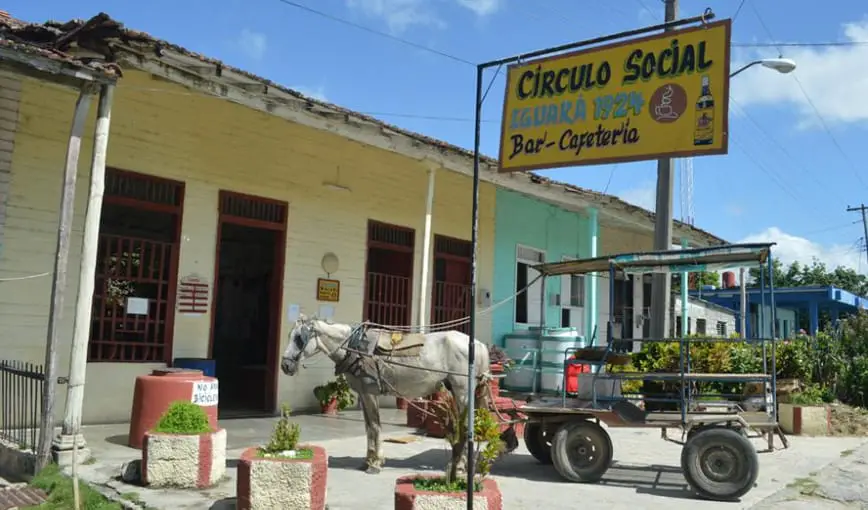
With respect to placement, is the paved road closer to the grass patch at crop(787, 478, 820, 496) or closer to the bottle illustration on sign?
the grass patch at crop(787, 478, 820, 496)

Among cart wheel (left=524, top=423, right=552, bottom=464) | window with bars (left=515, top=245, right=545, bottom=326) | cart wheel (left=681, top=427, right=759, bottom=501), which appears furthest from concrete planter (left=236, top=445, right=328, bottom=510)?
window with bars (left=515, top=245, right=545, bottom=326)

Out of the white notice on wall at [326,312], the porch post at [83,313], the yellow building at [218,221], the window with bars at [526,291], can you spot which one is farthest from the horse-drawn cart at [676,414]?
the window with bars at [526,291]

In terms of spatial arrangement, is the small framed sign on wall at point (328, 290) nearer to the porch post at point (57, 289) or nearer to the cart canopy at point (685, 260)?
the cart canopy at point (685, 260)

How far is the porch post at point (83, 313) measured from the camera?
684 centimetres

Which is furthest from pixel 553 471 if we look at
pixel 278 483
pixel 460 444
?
pixel 278 483

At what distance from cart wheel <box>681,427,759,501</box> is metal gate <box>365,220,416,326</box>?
22.7 ft

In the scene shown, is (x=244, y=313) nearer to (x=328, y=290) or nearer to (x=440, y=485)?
(x=328, y=290)

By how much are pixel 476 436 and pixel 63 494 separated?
3.48 metres

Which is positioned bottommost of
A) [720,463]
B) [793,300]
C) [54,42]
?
[720,463]

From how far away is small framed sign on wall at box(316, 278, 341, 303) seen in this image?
12.0m

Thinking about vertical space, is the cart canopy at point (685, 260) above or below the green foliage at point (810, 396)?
above

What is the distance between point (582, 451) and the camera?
7.62 meters

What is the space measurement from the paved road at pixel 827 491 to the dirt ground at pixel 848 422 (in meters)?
3.38

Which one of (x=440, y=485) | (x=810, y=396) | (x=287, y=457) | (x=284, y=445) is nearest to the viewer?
(x=440, y=485)
